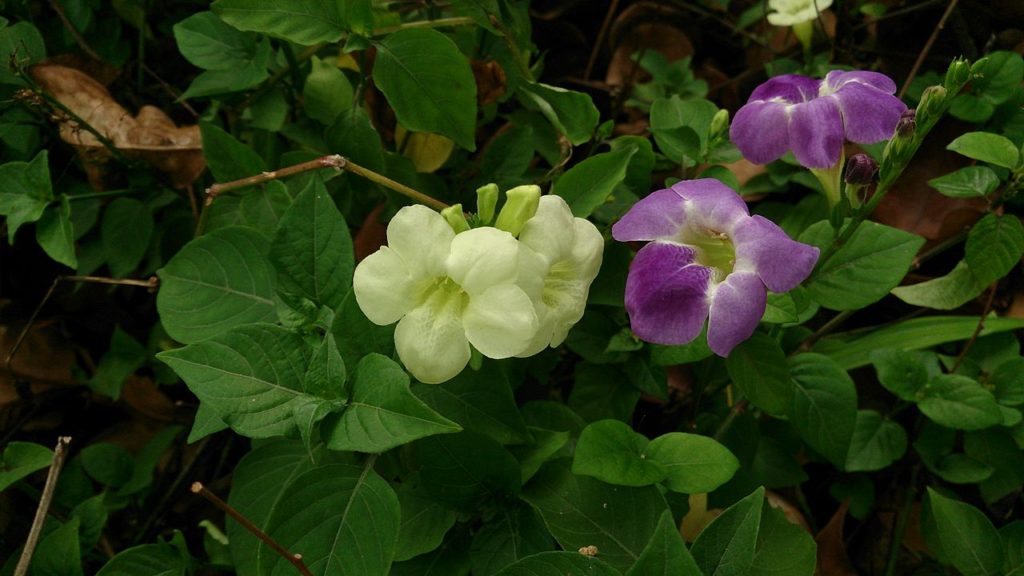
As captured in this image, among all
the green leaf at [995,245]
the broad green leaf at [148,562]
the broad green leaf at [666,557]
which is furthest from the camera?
the green leaf at [995,245]

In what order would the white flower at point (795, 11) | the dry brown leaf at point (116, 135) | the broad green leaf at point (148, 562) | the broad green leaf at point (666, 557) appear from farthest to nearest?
1. the white flower at point (795, 11)
2. the dry brown leaf at point (116, 135)
3. the broad green leaf at point (148, 562)
4. the broad green leaf at point (666, 557)

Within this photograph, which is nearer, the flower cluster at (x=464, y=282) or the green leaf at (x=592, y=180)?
the flower cluster at (x=464, y=282)

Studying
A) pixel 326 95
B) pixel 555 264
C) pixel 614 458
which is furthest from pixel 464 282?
pixel 326 95

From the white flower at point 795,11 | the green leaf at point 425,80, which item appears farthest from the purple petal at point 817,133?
the white flower at point 795,11

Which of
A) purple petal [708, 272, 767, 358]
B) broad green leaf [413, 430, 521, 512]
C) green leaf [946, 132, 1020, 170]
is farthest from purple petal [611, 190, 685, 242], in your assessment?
green leaf [946, 132, 1020, 170]

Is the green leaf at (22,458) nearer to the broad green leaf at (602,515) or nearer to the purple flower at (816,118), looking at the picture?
the broad green leaf at (602,515)

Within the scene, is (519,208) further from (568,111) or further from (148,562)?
(148,562)
